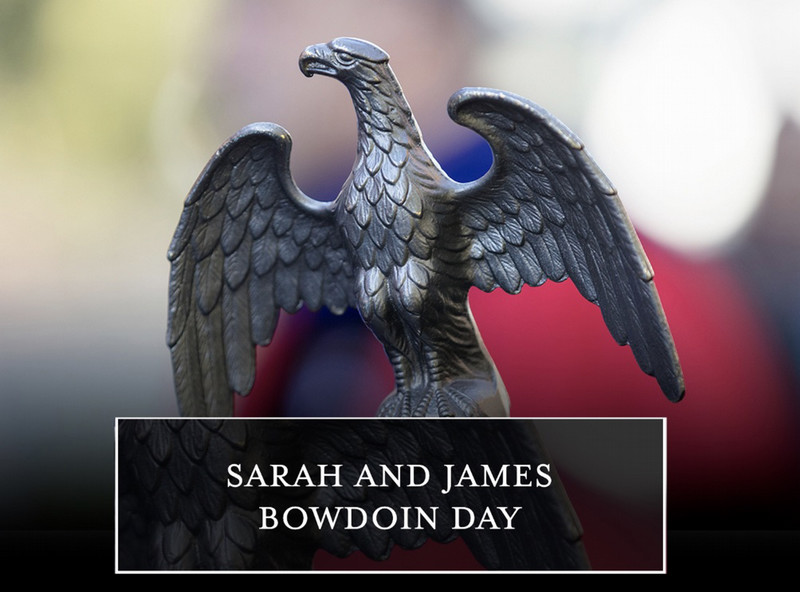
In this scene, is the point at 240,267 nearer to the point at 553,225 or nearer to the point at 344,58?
the point at 344,58

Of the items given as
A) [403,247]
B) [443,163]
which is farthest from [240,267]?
[443,163]

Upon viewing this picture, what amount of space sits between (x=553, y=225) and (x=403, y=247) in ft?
0.99

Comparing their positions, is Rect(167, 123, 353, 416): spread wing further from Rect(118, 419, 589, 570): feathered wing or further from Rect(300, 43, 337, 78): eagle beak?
Rect(118, 419, 589, 570): feathered wing

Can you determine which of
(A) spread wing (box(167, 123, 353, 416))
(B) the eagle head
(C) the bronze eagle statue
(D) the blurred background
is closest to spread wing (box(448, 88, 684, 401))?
(C) the bronze eagle statue

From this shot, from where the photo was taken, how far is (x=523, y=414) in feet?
8.65

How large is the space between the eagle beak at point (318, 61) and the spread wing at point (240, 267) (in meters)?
0.15

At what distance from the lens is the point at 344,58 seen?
2.05 meters

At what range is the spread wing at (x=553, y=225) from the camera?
6.04 feet

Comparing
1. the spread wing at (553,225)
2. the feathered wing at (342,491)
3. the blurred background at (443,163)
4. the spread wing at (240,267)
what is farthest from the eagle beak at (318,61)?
the feathered wing at (342,491)

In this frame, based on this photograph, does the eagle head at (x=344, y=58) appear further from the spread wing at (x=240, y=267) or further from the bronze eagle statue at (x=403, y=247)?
the spread wing at (x=240, y=267)

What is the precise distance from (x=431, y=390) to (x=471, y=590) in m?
0.41

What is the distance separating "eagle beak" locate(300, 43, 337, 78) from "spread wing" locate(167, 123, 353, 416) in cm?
15

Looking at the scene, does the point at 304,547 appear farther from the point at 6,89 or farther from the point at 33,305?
the point at 6,89

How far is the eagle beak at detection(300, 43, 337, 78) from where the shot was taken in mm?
2064
